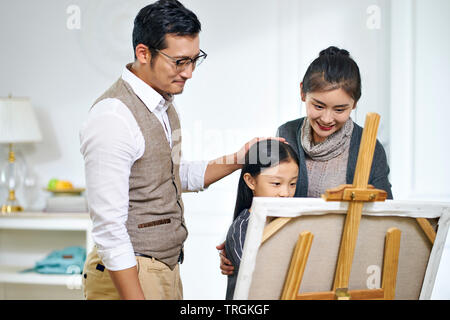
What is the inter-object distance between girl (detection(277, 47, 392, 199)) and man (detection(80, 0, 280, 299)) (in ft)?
1.37

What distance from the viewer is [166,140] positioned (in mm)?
1378

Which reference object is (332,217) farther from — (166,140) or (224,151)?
(224,151)

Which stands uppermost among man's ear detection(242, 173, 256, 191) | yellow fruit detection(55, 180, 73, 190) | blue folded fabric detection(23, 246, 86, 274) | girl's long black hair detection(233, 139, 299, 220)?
girl's long black hair detection(233, 139, 299, 220)

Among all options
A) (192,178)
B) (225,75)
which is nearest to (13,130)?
(225,75)

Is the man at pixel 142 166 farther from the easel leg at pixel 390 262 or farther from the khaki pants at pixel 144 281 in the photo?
the easel leg at pixel 390 262

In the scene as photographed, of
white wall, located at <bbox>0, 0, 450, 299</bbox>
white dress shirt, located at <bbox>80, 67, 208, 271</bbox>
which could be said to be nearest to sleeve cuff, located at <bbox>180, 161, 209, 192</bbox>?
white dress shirt, located at <bbox>80, 67, 208, 271</bbox>

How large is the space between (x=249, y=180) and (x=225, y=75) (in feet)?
4.83

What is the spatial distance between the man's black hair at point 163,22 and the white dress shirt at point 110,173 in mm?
198

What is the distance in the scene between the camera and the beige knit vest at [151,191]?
4.32 feet

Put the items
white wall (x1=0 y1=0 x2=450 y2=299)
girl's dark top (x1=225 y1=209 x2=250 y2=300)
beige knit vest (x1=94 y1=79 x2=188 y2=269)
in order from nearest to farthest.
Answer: beige knit vest (x1=94 y1=79 x2=188 y2=269) → girl's dark top (x1=225 y1=209 x2=250 y2=300) → white wall (x1=0 y1=0 x2=450 y2=299)

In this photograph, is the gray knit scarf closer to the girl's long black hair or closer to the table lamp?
the girl's long black hair

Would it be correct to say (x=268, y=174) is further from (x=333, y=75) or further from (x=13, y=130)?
(x=13, y=130)

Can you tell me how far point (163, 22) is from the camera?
1.32 m

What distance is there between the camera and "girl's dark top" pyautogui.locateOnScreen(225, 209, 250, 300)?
59.6 inches
